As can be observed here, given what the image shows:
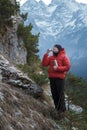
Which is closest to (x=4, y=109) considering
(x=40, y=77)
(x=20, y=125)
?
(x=20, y=125)

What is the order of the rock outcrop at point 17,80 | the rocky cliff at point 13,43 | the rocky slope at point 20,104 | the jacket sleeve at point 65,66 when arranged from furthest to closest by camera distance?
the rocky cliff at point 13,43, the rock outcrop at point 17,80, the jacket sleeve at point 65,66, the rocky slope at point 20,104

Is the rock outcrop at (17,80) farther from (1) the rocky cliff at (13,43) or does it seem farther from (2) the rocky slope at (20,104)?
(1) the rocky cliff at (13,43)

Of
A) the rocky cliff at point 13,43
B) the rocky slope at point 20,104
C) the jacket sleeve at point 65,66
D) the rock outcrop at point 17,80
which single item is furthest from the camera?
the rocky cliff at point 13,43

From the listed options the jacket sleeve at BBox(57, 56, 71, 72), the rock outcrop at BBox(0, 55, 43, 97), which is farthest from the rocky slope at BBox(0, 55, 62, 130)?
the jacket sleeve at BBox(57, 56, 71, 72)

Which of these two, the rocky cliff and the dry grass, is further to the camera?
the rocky cliff

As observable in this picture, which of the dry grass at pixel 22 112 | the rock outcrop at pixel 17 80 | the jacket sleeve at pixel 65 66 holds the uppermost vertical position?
the jacket sleeve at pixel 65 66

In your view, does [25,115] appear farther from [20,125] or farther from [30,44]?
[30,44]

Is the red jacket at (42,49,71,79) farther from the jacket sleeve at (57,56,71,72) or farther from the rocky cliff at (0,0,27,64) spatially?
the rocky cliff at (0,0,27,64)

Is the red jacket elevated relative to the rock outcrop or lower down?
elevated

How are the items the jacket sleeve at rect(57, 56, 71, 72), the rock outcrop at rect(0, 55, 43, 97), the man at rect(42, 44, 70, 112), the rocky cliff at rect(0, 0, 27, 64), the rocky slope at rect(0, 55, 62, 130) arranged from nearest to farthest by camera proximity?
the rocky slope at rect(0, 55, 62, 130), the jacket sleeve at rect(57, 56, 71, 72), the man at rect(42, 44, 70, 112), the rock outcrop at rect(0, 55, 43, 97), the rocky cliff at rect(0, 0, 27, 64)

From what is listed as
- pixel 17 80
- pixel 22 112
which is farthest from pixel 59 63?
pixel 22 112

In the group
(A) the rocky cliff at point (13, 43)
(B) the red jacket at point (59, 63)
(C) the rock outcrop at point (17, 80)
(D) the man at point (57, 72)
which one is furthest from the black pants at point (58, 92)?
(A) the rocky cliff at point (13, 43)

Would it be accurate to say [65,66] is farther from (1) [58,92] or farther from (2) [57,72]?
(1) [58,92]

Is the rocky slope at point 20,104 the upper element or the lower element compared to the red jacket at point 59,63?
lower
